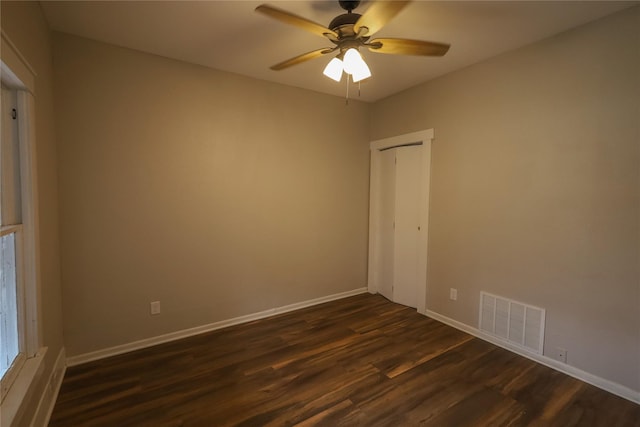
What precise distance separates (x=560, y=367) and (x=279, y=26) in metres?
3.42

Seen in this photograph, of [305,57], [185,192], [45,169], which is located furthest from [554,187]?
[45,169]

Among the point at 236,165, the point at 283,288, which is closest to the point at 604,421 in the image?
the point at 283,288

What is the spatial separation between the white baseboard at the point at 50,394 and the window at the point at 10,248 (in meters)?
0.33

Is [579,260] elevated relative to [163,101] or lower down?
lower down

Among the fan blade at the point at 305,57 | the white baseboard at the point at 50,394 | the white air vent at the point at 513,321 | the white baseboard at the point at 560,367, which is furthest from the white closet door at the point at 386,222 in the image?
the white baseboard at the point at 50,394

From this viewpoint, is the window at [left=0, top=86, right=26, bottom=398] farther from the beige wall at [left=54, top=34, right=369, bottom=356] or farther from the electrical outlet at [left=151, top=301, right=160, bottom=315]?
the electrical outlet at [left=151, top=301, right=160, bottom=315]

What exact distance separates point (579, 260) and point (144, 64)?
12.7 feet

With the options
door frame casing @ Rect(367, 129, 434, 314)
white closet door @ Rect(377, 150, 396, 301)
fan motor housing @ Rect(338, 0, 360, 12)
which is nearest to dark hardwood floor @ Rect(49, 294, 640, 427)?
door frame casing @ Rect(367, 129, 434, 314)

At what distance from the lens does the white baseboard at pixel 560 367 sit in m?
1.99

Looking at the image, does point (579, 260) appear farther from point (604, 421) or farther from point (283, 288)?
point (283, 288)

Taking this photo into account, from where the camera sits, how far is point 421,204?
3338 millimetres

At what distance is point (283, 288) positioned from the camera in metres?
3.38

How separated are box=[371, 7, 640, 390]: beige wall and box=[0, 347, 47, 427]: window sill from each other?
3270 millimetres

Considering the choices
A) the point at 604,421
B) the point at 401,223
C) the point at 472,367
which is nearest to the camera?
the point at 604,421
